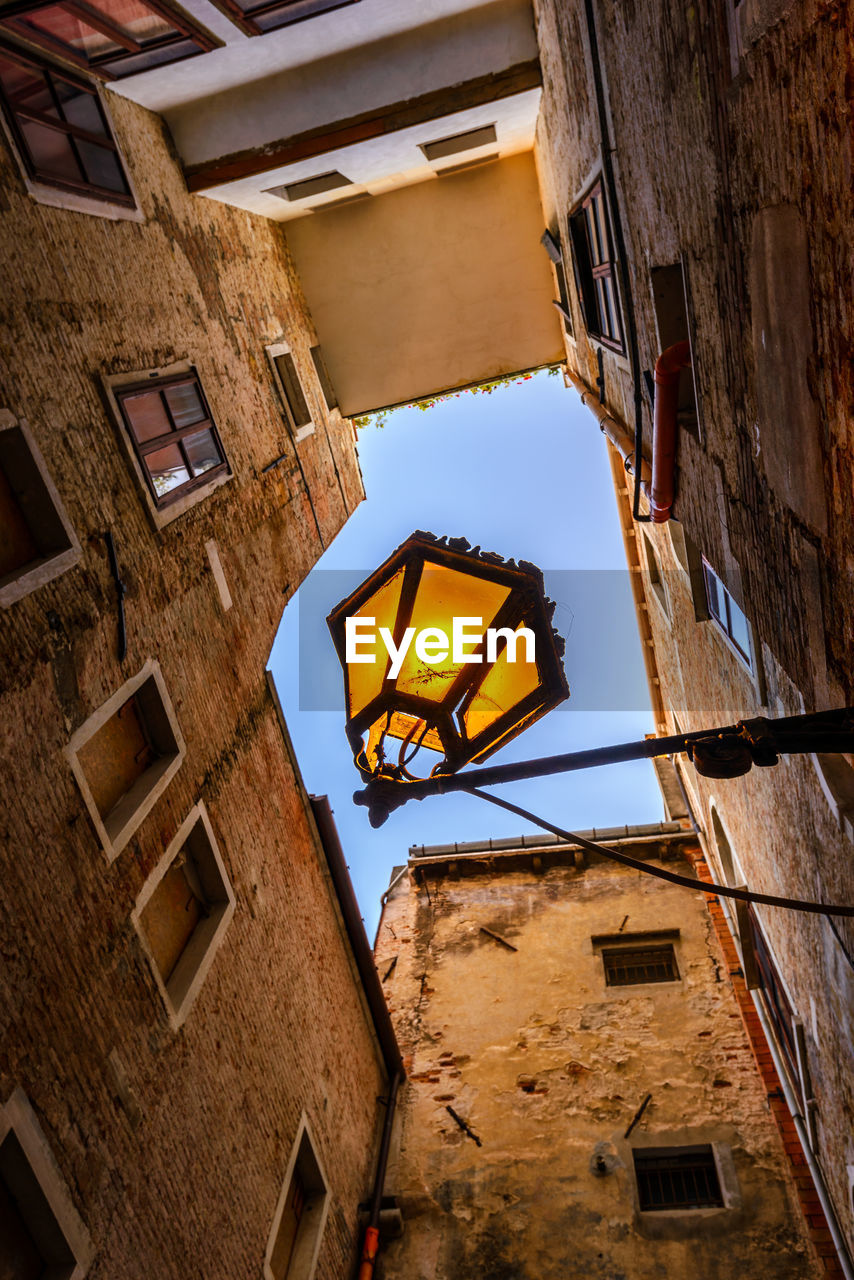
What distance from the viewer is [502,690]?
3701 mm

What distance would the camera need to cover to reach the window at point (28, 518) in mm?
4801

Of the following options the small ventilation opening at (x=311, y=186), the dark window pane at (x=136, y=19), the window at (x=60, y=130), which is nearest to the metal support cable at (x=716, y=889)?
the window at (x=60, y=130)

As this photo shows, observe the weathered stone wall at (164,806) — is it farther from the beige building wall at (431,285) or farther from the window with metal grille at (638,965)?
the window with metal grille at (638,965)

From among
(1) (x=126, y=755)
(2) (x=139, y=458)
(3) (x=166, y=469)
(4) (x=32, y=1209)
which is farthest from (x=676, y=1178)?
(2) (x=139, y=458)

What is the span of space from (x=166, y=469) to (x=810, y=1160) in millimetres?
9017

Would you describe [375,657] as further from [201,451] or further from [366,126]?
[366,126]

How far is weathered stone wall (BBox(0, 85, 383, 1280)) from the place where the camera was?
452cm

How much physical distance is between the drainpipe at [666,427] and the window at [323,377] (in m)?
7.34

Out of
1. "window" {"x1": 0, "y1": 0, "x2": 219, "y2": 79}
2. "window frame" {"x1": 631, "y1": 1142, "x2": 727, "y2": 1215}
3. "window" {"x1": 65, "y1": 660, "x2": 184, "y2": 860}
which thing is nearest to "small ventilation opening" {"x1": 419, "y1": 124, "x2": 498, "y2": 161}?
"window" {"x1": 0, "y1": 0, "x2": 219, "y2": 79}

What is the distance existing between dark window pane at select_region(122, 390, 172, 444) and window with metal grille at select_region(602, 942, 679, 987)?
909 centimetres

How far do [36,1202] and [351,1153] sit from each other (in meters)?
5.52

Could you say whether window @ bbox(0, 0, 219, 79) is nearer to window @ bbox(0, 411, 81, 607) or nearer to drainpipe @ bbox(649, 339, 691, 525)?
window @ bbox(0, 411, 81, 607)

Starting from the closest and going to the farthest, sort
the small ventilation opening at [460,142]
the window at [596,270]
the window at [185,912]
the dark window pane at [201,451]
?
the window at [185,912]
the window at [596,270]
the dark window pane at [201,451]
the small ventilation opening at [460,142]

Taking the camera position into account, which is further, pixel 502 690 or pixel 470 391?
pixel 470 391
